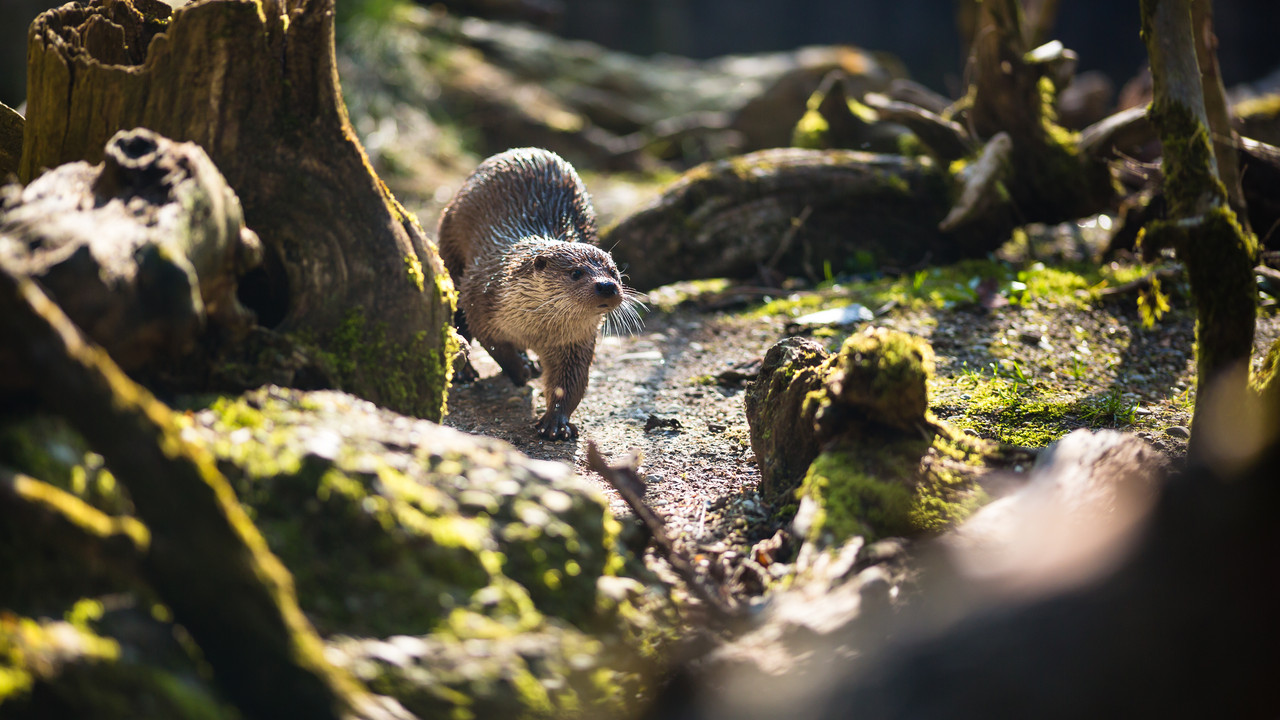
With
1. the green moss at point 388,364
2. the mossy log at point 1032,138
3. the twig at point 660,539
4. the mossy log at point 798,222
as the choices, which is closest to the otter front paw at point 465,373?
the mossy log at point 798,222

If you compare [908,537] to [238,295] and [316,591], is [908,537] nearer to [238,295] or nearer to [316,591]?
[316,591]

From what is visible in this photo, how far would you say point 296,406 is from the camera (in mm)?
2000

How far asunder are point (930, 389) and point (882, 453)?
161 cm

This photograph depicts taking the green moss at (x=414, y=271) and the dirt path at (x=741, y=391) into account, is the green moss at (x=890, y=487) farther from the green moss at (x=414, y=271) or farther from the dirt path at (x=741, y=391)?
the green moss at (x=414, y=271)

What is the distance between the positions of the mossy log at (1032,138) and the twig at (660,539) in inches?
190

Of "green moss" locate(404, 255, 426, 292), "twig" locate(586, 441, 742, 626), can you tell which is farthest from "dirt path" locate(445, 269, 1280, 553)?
"green moss" locate(404, 255, 426, 292)

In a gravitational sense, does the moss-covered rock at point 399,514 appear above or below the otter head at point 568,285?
below

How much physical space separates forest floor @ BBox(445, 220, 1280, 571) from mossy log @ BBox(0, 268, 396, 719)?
1.30 metres

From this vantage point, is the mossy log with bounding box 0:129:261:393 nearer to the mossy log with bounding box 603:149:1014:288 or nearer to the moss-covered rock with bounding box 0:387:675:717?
the moss-covered rock with bounding box 0:387:675:717

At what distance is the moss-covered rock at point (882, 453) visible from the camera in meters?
2.20

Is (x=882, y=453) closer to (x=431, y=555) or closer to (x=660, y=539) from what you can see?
(x=660, y=539)

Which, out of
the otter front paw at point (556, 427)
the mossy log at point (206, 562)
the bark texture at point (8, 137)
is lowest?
the mossy log at point (206, 562)

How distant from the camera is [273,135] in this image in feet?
8.00

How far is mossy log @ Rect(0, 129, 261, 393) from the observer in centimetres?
161
